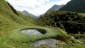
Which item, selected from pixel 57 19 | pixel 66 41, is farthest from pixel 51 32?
pixel 57 19

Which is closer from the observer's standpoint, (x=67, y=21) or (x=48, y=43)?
(x=48, y=43)

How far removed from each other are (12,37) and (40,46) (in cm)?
626

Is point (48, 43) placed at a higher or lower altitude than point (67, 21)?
higher

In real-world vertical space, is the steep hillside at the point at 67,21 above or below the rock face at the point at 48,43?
below

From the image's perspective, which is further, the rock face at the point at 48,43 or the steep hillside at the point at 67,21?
the steep hillside at the point at 67,21

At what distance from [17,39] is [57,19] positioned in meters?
121

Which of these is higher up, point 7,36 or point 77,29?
point 7,36

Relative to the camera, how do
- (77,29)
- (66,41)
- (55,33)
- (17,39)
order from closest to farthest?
(17,39) < (66,41) < (55,33) < (77,29)

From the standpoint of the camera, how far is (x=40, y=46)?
127 ft

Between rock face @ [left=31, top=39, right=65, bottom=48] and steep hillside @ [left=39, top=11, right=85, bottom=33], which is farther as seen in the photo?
steep hillside @ [left=39, top=11, right=85, bottom=33]

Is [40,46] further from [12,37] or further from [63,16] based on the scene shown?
[63,16]

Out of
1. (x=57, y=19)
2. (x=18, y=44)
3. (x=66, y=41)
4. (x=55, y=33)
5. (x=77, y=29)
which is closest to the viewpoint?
(x=18, y=44)

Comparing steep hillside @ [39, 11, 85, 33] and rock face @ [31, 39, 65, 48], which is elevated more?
rock face @ [31, 39, 65, 48]

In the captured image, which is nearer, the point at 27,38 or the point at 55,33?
the point at 27,38
